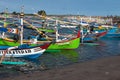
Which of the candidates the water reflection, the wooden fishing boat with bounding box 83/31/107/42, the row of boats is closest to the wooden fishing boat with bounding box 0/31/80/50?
the row of boats

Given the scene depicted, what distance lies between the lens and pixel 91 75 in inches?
577

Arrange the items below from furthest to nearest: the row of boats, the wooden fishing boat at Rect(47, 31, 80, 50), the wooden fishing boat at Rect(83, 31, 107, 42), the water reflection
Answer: the wooden fishing boat at Rect(83, 31, 107, 42)
the wooden fishing boat at Rect(47, 31, 80, 50)
the row of boats
the water reflection

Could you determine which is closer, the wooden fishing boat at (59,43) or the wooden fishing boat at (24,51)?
the wooden fishing boat at (24,51)

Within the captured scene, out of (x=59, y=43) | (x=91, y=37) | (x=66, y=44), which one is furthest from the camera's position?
(x=91, y=37)

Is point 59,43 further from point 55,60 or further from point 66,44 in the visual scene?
point 55,60

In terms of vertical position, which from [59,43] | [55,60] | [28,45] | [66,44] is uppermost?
[28,45]

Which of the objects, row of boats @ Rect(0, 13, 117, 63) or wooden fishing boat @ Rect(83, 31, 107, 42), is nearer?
row of boats @ Rect(0, 13, 117, 63)

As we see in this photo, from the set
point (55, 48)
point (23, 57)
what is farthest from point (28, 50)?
point (55, 48)

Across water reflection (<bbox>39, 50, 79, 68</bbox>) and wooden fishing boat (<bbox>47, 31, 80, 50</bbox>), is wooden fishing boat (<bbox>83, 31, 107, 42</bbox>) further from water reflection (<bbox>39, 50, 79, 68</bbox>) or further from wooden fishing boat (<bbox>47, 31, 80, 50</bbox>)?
water reflection (<bbox>39, 50, 79, 68</bbox>)

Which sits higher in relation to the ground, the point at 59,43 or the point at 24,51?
the point at 59,43

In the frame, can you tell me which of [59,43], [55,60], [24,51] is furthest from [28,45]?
[59,43]

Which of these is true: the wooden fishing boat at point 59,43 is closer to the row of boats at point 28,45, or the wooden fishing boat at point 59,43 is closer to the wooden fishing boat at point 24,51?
the row of boats at point 28,45

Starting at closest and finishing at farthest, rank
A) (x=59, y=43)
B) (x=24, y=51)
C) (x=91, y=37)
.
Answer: (x=24, y=51) < (x=59, y=43) < (x=91, y=37)

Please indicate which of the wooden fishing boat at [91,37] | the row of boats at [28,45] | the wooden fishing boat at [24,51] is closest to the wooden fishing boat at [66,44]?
the row of boats at [28,45]
